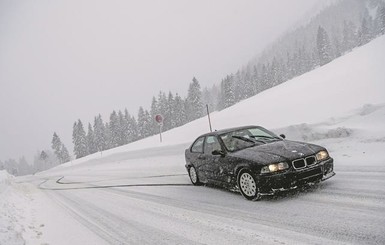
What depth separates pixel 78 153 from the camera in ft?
267

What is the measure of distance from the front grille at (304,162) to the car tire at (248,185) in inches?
32.1

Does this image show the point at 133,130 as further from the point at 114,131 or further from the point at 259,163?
the point at 259,163

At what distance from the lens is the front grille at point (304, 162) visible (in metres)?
6.03

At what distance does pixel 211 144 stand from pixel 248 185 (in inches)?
78.4

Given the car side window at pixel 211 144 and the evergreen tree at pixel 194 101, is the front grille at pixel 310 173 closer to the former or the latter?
the car side window at pixel 211 144

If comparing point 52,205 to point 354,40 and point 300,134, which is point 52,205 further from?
point 354,40

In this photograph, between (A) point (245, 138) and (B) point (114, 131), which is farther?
(B) point (114, 131)

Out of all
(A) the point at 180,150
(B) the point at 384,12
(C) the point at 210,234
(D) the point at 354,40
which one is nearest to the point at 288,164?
(C) the point at 210,234

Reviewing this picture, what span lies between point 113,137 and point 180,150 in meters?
63.3

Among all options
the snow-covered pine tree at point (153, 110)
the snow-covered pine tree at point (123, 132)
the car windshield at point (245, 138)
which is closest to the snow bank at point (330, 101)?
the car windshield at point (245, 138)

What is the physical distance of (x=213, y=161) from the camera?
7.80 meters

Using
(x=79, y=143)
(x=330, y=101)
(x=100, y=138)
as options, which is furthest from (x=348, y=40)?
(x=330, y=101)

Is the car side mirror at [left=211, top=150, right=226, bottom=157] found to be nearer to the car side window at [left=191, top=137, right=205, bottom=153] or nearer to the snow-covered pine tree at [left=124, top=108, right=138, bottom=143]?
the car side window at [left=191, top=137, right=205, bottom=153]

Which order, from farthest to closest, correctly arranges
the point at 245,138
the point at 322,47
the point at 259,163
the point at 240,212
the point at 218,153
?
1. the point at 322,47
2. the point at 245,138
3. the point at 218,153
4. the point at 259,163
5. the point at 240,212
